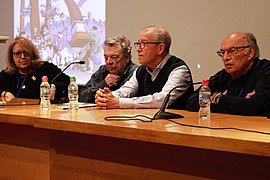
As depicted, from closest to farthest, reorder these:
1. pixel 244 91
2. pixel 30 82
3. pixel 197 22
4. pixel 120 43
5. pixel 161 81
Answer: pixel 244 91 < pixel 161 81 < pixel 120 43 < pixel 197 22 < pixel 30 82

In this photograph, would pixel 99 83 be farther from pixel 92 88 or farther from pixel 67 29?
pixel 67 29

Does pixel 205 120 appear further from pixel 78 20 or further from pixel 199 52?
pixel 78 20

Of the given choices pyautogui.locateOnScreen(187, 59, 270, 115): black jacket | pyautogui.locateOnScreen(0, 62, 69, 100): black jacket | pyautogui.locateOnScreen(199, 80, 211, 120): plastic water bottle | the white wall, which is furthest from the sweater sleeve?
pyautogui.locateOnScreen(199, 80, 211, 120): plastic water bottle

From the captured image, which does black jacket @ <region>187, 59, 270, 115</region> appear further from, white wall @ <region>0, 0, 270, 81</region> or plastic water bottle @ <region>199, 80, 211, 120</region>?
white wall @ <region>0, 0, 270, 81</region>

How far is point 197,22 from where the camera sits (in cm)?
374

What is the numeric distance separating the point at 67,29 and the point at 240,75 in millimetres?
2545

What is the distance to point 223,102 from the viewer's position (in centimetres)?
244

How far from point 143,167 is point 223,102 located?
676mm

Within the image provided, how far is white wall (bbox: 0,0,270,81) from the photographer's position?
3.39 meters

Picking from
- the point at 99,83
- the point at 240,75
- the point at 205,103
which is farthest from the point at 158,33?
the point at 205,103

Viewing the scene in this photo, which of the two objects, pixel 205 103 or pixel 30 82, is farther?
pixel 30 82

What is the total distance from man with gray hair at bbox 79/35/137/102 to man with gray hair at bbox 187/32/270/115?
0.86m

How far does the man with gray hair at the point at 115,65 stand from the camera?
3449 millimetres

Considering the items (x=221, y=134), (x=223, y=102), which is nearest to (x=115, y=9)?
(x=223, y=102)
